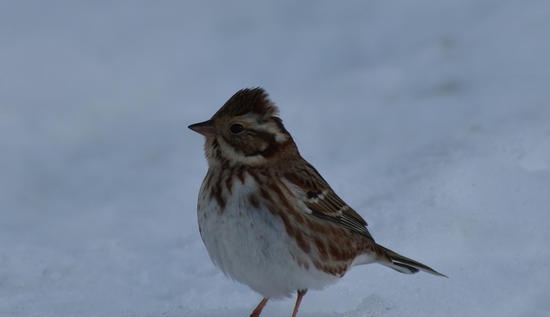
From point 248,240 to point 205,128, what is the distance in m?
0.73

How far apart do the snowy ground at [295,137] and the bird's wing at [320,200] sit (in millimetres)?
Result: 489

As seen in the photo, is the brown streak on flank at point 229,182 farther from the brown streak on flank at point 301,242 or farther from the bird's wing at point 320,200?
the brown streak on flank at point 301,242

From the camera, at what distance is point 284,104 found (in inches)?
418

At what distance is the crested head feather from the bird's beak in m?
0.07

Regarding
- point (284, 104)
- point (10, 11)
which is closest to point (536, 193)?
point (284, 104)

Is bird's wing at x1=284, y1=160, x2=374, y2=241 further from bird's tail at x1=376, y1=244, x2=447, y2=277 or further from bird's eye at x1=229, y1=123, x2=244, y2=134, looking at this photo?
bird's eye at x1=229, y1=123, x2=244, y2=134

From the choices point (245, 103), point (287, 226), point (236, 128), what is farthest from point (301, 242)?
point (245, 103)

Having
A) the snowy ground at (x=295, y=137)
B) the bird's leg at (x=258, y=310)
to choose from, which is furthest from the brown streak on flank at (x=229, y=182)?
the snowy ground at (x=295, y=137)

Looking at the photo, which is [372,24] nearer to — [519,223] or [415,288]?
[519,223]

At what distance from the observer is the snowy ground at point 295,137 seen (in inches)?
285

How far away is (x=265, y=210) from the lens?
6059mm

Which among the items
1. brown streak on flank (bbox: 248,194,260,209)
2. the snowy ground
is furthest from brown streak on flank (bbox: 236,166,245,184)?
the snowy ground

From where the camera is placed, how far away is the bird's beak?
627cm

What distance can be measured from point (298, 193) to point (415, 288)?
1.13 meters
